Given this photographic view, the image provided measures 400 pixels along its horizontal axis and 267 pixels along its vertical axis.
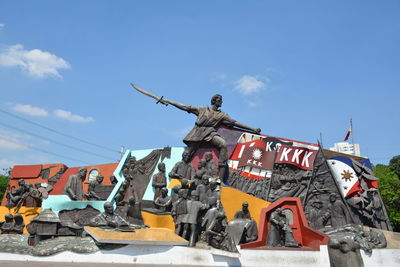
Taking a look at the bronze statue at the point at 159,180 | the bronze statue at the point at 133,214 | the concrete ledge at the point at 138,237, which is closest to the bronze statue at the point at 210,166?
the bronze statue at the point at 159,180

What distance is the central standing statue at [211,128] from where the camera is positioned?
52.5 ft

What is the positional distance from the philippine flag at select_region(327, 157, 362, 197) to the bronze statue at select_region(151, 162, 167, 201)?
277 inches

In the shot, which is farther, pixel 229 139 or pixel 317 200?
pixel 229 139

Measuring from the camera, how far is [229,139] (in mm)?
16375

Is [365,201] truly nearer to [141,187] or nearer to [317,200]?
[317,200]

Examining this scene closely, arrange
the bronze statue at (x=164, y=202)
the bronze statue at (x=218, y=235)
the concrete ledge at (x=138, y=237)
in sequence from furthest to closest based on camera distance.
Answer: the bronze statue at (x=164, y=202) → the bronze statue at (x=218, y=235) → the concrete ledge at (x=138, y=237)

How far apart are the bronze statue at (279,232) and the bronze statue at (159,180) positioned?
5356mm

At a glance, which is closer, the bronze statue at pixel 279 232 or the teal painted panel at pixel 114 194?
the bronze statue at pixel 279 232

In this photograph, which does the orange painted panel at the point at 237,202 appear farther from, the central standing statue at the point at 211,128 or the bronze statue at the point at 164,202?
the bronze statue at the point at 164,202

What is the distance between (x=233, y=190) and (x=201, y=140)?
3.04 m

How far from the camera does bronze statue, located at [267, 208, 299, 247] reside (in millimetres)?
11969

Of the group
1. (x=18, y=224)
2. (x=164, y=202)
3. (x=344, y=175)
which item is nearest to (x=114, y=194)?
(x=164, y=202)

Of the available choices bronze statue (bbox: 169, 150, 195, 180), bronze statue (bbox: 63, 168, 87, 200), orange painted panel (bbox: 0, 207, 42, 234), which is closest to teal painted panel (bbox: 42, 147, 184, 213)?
bronze statue (bbox: 63, 168, 87, 200)

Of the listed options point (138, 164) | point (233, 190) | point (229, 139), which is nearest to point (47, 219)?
point (138, 164)
